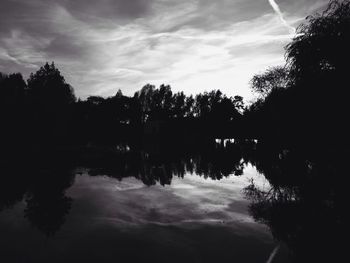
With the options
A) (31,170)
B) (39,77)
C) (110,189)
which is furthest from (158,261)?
(39,77)

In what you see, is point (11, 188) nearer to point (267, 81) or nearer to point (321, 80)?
point (321, 80)

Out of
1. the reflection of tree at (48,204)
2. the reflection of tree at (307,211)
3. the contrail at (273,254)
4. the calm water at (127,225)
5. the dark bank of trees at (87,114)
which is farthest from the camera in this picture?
the dark bank of trees at (87,114)

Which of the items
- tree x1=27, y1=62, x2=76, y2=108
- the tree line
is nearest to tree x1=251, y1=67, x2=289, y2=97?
the tree line

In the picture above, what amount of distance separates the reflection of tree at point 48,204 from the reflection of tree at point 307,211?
26.8ft

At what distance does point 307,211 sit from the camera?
1170 cm

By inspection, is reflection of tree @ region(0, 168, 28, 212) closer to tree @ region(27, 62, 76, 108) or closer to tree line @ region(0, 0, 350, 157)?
tree line @ region(0, 0, 350, 157)

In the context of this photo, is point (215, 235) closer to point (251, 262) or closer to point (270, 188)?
point (251, 262)

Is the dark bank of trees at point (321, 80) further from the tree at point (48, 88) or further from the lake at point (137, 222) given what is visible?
the tree at point (48, 88)

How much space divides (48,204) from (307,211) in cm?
1179

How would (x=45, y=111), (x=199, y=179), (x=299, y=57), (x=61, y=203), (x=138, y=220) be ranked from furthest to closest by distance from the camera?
(x=45, y=111), (x=199, y=179), (x=299, y=57), (x=61, y=203), (x=138, y=220)

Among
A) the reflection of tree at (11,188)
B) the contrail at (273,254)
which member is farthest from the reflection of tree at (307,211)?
the reflection of tree at (11,188)

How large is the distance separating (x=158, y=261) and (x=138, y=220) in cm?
396

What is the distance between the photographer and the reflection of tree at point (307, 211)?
826cm

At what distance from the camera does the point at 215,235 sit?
9.77 m
